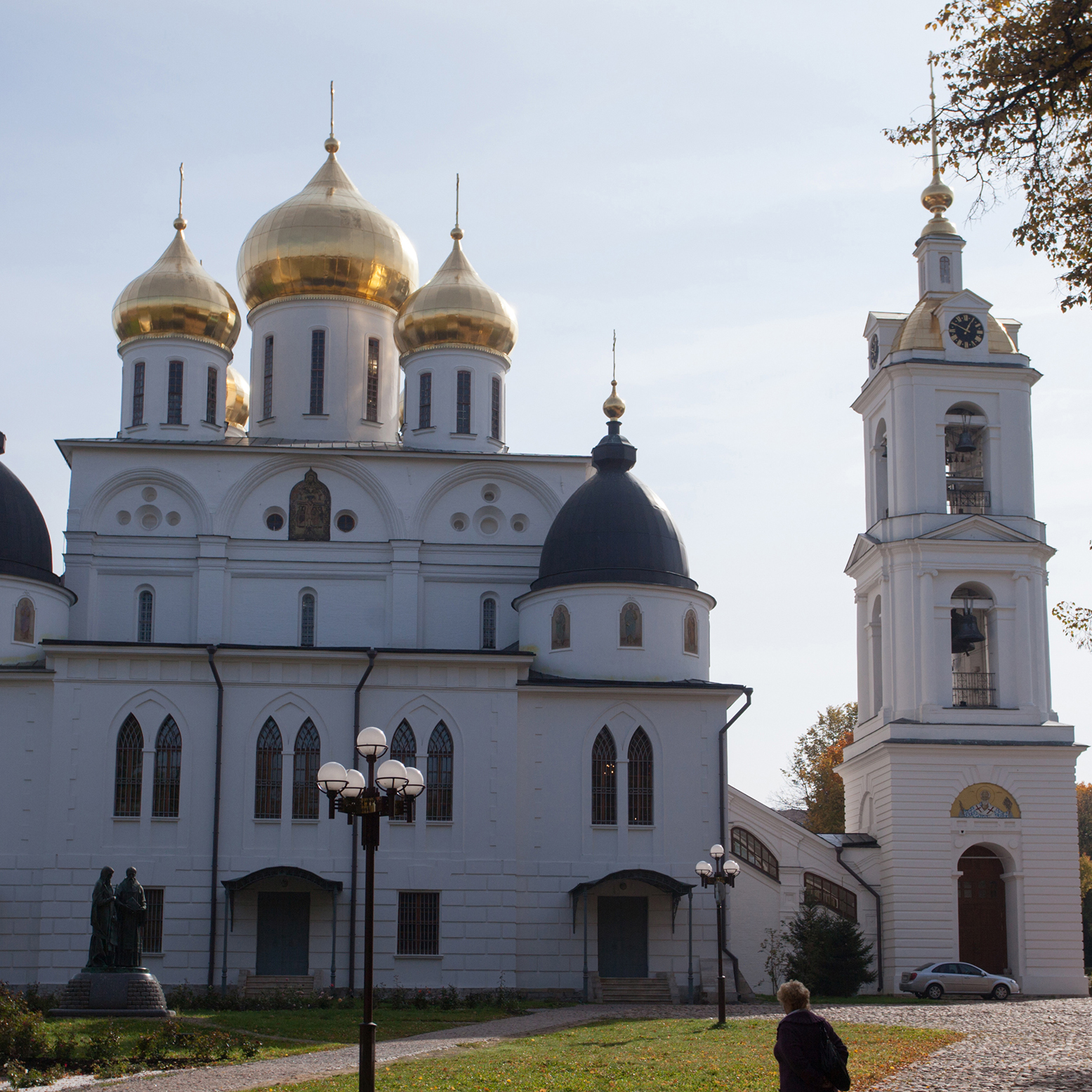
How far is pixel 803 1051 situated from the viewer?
873 cm

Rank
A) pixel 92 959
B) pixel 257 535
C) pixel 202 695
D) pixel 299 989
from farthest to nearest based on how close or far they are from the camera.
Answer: pixel 257 535, pixel 202 695, pixel 299 989, pixel 92 959

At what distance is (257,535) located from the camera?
30766 mm

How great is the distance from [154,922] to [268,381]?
40.1ft

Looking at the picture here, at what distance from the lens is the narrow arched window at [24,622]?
27984 millimetres

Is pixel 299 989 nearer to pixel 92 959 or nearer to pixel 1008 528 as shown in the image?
pixel 92 959

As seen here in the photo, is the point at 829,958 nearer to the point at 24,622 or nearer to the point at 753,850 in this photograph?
the point at 753,850

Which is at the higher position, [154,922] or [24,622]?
[24,622]

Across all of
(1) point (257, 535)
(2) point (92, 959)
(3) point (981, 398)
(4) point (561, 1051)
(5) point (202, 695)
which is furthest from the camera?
(3) point (981, 398)

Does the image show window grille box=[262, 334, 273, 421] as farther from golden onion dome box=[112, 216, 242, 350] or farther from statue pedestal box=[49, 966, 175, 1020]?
statue pedestal box=[49, 966, 175, 1020]

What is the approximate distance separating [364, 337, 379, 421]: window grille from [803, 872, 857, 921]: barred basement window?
44.0 feet

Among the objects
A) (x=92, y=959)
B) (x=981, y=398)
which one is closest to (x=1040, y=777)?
(x=981, y=398)

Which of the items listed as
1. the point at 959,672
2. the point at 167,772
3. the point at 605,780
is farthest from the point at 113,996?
the point at 959,672

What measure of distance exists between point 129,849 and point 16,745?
2848mm

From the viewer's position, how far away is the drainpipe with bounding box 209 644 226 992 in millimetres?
26156
